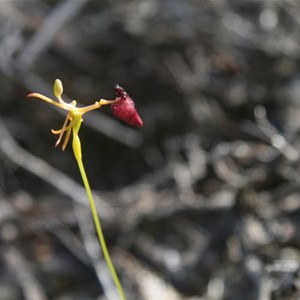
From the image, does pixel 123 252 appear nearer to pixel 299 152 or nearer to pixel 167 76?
pixel 299 152

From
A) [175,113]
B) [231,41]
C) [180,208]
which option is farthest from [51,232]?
[231,41]

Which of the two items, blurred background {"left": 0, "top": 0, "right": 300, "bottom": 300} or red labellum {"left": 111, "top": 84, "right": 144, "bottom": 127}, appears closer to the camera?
red labellum {"left": 111, "top": 84, "right": 144, "bottom": 127}

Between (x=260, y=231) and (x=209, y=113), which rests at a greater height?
(x=209, y=113)

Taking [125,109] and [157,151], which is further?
[157,151]

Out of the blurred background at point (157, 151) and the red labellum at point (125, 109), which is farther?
the blurred background at point (157, 151)

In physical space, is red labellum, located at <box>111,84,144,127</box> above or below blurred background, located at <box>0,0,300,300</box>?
above

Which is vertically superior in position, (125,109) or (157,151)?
(125,109)

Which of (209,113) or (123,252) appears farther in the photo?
(209,113)

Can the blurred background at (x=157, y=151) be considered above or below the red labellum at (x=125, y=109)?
below
